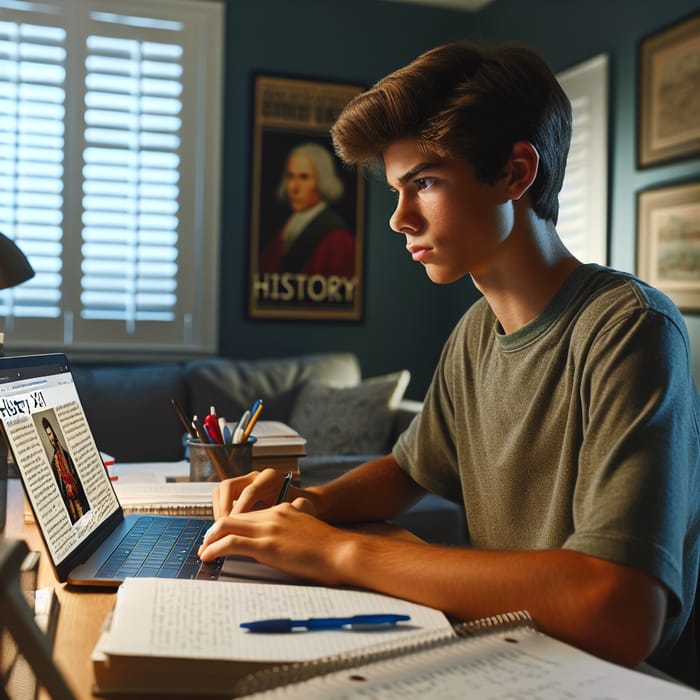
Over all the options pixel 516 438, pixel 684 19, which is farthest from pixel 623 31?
pixel 516 438

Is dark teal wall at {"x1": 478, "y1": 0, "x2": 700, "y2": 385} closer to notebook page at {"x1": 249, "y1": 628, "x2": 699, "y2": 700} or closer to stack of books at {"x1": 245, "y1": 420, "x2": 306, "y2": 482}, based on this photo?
stack of books at {"x1": 245, "y1": 420, "x2": 306, "y2": 482}

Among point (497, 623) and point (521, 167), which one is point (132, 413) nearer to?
point (521, 167)

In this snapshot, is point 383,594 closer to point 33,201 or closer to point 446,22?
point 33,201

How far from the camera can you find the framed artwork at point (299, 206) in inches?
154

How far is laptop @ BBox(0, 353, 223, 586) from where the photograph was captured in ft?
2.94

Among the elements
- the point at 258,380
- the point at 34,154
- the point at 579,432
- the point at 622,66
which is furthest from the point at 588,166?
the point at 579,432

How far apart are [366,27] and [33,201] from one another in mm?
1780

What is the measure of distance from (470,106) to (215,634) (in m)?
0.72

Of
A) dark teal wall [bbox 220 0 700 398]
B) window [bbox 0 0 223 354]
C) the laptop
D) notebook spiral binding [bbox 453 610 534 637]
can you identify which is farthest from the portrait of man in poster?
notebook spiral binding [bbox 453 610 534 637]

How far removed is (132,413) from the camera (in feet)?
10.8

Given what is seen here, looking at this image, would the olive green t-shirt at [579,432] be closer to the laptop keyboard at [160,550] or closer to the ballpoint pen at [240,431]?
the ballpoint pen at [240,431]

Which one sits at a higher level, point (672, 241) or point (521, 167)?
point (672, 241)

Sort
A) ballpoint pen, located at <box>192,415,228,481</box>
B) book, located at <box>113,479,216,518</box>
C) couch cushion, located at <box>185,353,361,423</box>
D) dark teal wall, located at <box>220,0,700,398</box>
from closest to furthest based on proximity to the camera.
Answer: book, located at <box>113,479,216,518</box> → ballpoint pen, located at <box>192,415,228,481</box> → couch cushion, located at <box>185,353,361,423</box> → dark teal wall, located at <box>220,0,700,398</box>

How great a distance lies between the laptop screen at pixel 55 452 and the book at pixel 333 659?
0.59 ft
